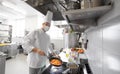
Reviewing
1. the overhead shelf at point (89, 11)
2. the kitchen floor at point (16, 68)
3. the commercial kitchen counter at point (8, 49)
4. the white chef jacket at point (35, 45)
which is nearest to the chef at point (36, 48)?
the white chef jacket at point (35, 45)

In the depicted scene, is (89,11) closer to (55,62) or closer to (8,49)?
(55,62)

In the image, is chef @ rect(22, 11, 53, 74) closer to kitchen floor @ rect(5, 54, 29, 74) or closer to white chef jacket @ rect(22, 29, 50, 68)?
white chef jacket @ rect(22, 29, 50, 68)

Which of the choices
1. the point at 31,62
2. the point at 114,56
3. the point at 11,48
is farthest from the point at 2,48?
the point at 114,56

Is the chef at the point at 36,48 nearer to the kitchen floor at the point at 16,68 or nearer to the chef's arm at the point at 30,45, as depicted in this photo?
the chef's arm at the point at 30,45

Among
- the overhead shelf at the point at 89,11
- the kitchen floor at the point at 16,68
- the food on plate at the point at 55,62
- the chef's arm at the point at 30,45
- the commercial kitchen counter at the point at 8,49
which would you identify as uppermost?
the overhead shelf at the point at 89,11

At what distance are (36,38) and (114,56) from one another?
1.61 m

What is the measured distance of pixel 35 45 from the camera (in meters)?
2.15

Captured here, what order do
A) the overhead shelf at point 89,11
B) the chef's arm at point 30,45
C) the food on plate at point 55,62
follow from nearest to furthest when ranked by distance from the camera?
the overhead shelf at point 89,11 < the food on plate at point 55,62 < the chef's arm at point 30,45

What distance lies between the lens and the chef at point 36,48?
2.05 metres

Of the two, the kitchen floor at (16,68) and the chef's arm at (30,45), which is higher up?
the chef's arm at (30,45)

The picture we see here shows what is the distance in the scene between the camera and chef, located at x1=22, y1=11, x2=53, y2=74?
205 cm

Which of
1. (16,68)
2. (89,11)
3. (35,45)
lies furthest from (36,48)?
(16,68)

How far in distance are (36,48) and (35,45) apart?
108 mm

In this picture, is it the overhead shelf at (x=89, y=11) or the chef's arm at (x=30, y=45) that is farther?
the chef's arm at (x=30, y=45)
